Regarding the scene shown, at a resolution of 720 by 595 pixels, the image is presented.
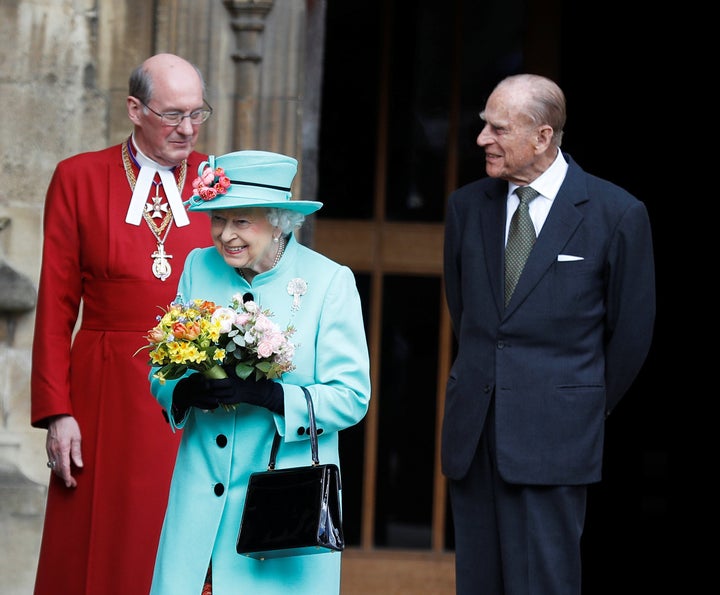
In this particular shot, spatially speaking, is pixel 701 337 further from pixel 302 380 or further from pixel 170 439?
pixel 302 380

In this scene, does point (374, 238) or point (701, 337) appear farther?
point (701, 337)

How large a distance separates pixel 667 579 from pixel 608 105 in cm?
216

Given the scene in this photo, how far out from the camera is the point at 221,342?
4.01 metres

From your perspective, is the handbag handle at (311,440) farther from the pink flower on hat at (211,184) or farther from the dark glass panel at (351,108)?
the dark glass panel at (351,108)

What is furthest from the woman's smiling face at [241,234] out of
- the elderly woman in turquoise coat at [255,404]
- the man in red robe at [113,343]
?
the man in red robe at [113,343]

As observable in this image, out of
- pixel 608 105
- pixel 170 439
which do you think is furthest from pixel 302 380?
pixel 608 105

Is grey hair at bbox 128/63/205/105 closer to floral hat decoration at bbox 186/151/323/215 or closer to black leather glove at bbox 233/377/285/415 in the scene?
floral hat decoration at bbox 186/151/323/215

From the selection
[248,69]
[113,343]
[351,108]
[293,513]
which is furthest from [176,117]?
[351,108]

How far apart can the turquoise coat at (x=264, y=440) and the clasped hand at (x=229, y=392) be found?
42 millimetres

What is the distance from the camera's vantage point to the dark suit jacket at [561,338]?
4688mm

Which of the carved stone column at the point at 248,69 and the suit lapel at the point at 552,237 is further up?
the carved stone column at the point at 248,69

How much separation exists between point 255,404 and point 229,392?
8cm

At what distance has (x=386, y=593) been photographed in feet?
23.2

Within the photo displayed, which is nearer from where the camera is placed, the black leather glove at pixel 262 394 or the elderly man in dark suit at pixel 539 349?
the black leather glove at pixel 262 394
